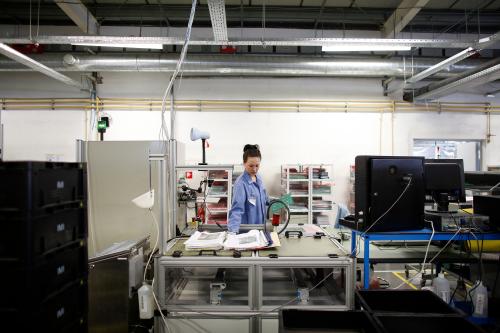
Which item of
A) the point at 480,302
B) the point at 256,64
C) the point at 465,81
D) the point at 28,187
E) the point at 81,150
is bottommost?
the point at 480,302

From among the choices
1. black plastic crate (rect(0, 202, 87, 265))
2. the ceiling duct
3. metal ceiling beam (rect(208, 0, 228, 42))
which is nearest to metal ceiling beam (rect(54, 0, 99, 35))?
the ceiling duct

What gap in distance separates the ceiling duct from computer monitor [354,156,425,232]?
3.03m

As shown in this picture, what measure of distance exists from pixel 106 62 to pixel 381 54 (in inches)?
182

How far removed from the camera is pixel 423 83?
5.54 meters

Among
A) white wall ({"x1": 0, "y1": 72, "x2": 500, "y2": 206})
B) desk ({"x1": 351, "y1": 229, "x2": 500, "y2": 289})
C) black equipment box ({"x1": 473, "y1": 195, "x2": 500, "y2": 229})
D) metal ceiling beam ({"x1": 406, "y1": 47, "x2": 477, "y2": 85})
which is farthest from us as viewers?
white wall ({"x1": 0, "y1": 72, "x2": 500, "y2": 206})

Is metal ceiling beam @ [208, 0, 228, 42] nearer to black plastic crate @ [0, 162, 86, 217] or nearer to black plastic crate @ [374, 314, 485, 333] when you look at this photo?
black plastic crate @ [0, 162, 86, 217]

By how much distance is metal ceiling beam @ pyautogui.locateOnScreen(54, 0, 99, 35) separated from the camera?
3602 mm

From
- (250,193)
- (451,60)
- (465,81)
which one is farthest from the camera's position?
(465,81)

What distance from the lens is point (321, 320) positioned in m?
1.44

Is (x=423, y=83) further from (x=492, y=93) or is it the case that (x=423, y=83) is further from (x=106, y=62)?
(x=106, y=62)

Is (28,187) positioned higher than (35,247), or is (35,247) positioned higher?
(28,187)

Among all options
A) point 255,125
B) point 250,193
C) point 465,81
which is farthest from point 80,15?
point 465,81

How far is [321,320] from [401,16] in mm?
4257

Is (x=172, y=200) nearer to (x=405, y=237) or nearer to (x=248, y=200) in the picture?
(x=248, y=200)
